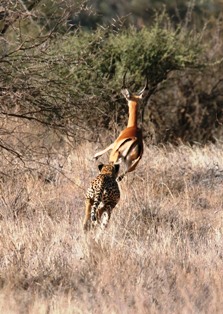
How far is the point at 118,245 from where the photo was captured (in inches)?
293

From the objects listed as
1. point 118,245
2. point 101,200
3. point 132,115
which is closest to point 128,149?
point 132,115

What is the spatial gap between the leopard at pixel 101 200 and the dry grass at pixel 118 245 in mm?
143

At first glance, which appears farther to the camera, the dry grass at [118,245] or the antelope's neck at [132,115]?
the antelope's neck at [132,115]

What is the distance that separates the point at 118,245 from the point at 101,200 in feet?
3.08

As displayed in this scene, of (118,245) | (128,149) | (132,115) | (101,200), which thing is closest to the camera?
(118,245)

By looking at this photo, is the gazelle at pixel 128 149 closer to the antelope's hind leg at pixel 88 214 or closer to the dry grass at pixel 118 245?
the dry grass at pixel 118 245

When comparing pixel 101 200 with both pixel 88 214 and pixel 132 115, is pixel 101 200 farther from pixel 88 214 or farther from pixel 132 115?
pixel 132 115

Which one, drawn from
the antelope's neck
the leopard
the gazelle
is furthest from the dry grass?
the antelope's neck

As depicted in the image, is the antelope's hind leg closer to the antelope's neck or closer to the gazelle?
the gazelle

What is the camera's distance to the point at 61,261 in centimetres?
708

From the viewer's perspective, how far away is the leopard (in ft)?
27.2

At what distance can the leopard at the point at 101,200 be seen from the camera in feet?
27.2

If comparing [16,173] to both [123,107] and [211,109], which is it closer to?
[123,107]

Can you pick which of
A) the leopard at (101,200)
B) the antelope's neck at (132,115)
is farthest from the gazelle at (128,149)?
the leopard at (101,200)
